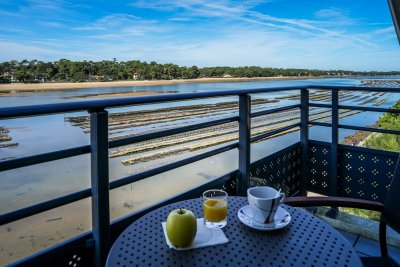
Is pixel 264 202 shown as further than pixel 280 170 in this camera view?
No

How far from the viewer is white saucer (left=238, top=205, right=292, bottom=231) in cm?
95

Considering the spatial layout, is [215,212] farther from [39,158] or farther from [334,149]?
[334,149]

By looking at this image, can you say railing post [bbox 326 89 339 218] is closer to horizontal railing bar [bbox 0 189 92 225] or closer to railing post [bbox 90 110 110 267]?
railing post [bbox 90 110 110 267]

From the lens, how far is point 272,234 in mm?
938

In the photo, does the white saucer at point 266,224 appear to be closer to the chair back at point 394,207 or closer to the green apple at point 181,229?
the green apple at point 181,229

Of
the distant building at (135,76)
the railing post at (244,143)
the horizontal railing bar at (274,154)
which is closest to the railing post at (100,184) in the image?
the railing post at (244,143)

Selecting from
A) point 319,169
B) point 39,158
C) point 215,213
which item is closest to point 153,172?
point 39,158

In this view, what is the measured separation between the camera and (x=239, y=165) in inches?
96.4

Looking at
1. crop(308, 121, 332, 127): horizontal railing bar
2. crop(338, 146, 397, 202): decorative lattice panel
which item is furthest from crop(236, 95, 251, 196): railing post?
crop(338, 146, 397, 202): decorative lattice panel

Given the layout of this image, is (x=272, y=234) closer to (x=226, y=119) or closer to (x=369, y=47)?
(x=226, y=119)

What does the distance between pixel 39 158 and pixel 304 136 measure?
277 cm

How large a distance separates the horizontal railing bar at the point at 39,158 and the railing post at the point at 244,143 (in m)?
1.26

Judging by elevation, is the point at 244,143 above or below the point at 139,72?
below

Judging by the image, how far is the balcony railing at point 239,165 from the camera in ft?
4.41
